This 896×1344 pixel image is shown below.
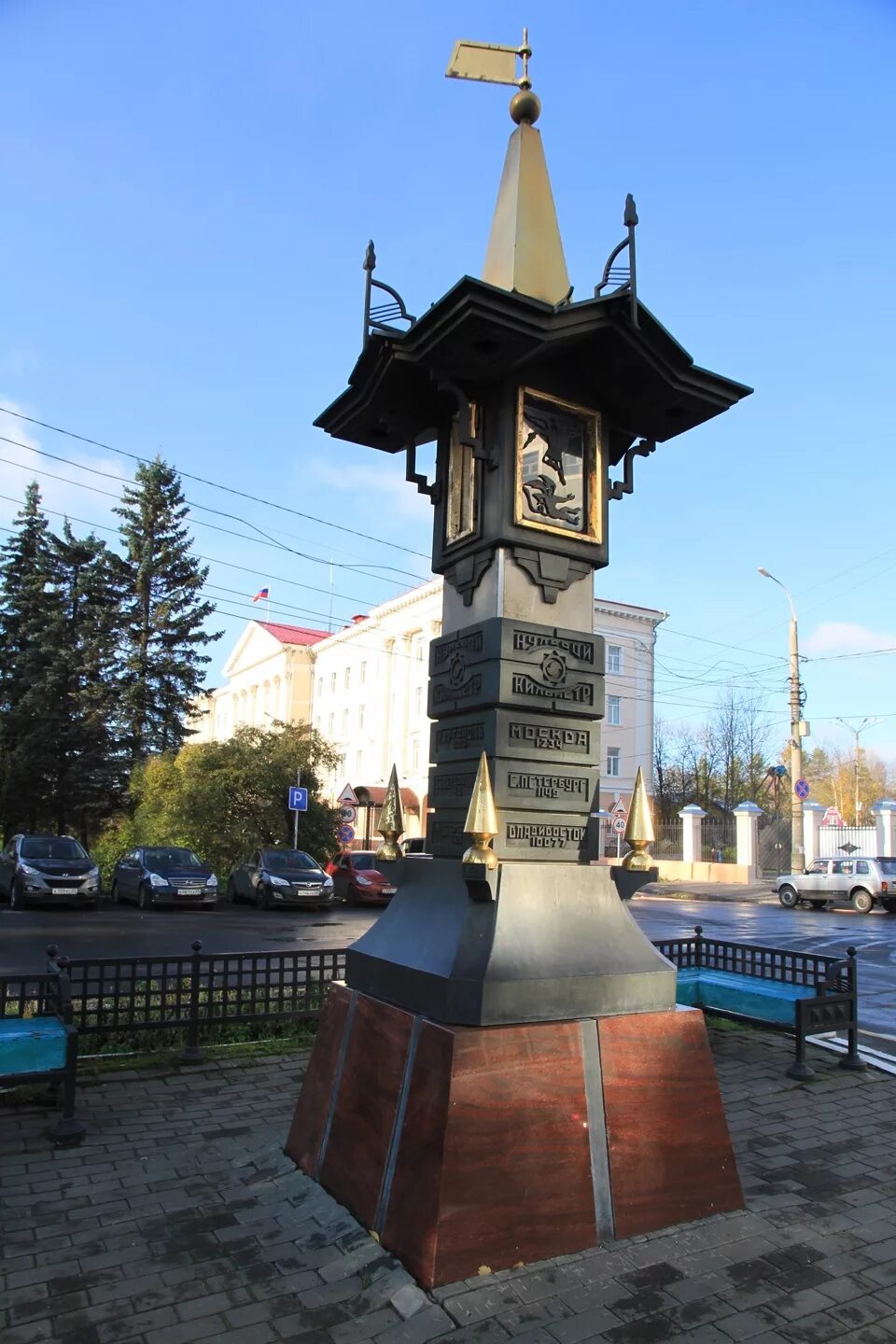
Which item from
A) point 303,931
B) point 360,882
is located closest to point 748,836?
point 360,882

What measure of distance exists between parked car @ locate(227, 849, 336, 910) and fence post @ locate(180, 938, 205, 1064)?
47.8 ft

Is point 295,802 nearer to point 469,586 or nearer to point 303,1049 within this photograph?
point 303,1049

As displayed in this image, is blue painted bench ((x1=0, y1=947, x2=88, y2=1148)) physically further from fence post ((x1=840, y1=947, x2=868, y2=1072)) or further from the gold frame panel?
fence post ((x1=840, y1=947, x2=868, y2=1072))

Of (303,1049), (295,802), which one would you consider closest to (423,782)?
(295,802)

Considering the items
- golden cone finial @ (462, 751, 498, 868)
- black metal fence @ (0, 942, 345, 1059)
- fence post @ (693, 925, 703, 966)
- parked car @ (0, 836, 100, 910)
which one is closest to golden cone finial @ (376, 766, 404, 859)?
golden cone finial @ (462, 751, 498, 868)

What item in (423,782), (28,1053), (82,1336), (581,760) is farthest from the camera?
(423,782)

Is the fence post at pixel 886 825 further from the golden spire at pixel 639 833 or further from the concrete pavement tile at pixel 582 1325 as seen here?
the concrete pavement tile at pixel 582 1325

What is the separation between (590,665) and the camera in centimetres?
477

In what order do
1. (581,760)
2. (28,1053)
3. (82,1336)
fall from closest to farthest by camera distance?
(82,1336)
(581,760)
(28,1053)

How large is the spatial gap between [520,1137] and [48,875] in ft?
62.3

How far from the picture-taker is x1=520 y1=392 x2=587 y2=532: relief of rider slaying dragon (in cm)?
467

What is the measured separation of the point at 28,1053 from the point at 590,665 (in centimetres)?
393

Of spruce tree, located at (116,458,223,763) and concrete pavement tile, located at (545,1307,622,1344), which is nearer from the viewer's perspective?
concrete pavement tile, located at (545,1307,622,1344)

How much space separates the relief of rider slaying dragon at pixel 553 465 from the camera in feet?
15.3
